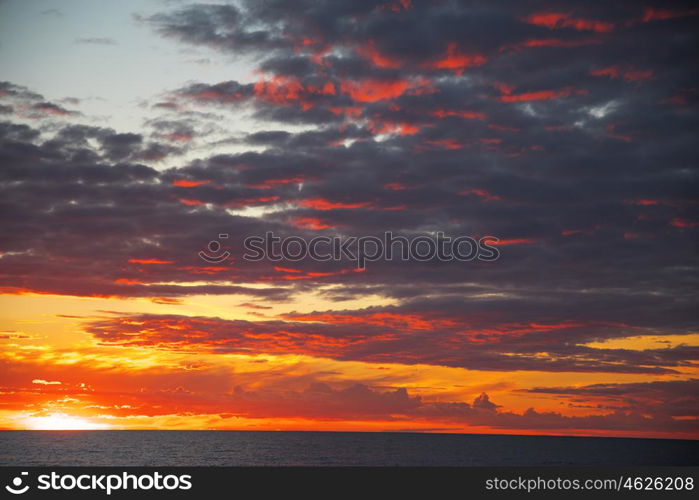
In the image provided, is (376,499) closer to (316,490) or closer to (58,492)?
(316,490)

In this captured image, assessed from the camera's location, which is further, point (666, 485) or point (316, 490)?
point (316, 490)

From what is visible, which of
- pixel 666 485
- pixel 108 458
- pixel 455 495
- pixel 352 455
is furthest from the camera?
pixel 352 455

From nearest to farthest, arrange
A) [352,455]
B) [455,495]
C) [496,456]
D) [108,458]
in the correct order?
[455,495]
[108,458]
[352,455]
[496,456]

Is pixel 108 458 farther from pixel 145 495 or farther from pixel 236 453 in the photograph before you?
pixel 145 495

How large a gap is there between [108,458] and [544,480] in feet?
368

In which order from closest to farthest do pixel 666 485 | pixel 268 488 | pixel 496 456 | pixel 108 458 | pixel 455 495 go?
pixel 666 485 → pixel 455 495 → pixel 268 488 → pixel 108 458 → pixel 496 456

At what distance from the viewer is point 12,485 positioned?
35312mm

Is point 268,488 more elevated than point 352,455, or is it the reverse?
point 268,488

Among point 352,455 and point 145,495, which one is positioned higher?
point 145,495

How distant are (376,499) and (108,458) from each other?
109m

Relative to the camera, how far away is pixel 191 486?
3572cm

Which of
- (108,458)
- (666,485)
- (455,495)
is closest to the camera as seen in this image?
(666,485)

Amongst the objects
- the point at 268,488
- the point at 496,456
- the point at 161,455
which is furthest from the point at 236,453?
the point at 268,488

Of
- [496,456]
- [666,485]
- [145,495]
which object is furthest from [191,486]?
[496,456]
